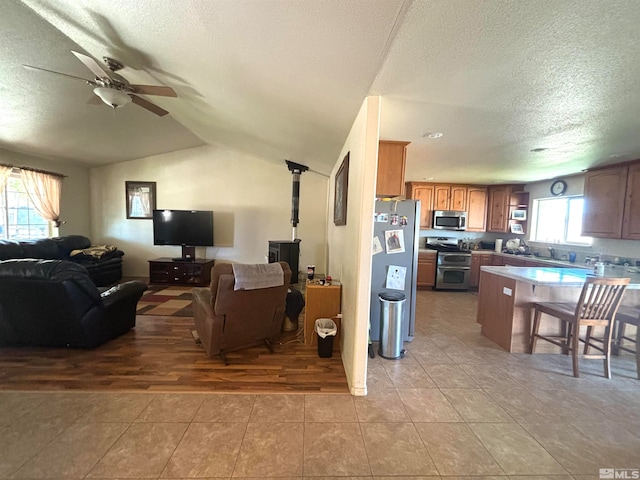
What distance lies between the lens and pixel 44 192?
4.84 m

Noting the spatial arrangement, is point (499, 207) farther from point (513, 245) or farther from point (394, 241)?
point (394, 241)

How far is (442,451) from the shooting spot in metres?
1.61

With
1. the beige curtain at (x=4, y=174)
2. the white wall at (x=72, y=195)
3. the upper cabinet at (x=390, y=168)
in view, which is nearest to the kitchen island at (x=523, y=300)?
the upper cabinet at (x=390, y=168)

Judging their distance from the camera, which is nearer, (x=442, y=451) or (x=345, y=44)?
(x=345, y=44)

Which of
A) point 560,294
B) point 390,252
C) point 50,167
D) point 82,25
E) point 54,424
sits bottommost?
point 54,424

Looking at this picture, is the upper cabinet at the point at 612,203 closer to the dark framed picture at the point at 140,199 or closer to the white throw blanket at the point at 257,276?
the white throw blanket at the point at 257,276

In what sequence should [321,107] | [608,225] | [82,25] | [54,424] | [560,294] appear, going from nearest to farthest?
1. [54,424]
2. [82,25]
3. [321,107]
4. [560,294]
5. [608,225]

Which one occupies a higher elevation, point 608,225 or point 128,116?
point 128,116

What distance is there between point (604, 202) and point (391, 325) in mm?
3786

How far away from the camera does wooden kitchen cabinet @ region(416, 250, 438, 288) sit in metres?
5.44

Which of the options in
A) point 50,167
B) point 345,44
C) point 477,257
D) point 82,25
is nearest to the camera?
point 345,44

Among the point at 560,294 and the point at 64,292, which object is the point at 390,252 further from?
the point at 64,292

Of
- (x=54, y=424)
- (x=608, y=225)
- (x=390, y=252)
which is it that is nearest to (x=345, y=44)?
(x=390, y=252)

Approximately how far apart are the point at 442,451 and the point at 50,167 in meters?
7.45
